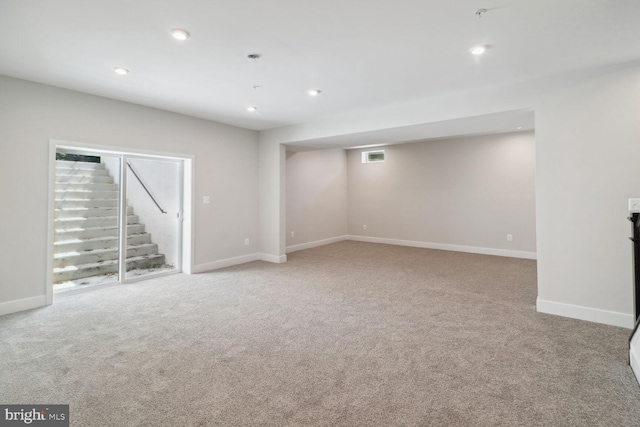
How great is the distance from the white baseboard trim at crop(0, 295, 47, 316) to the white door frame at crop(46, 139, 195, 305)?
0.07 meters

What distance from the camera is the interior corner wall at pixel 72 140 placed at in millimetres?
3535

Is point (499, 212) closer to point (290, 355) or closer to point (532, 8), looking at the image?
point (532, 8)

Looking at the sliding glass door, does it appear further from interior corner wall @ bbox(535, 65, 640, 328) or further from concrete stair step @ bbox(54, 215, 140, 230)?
interior corner wall @ bbox(535, 65, 640, 328)

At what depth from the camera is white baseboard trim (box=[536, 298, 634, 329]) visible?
3113 mm

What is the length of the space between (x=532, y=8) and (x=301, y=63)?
1.94 meters

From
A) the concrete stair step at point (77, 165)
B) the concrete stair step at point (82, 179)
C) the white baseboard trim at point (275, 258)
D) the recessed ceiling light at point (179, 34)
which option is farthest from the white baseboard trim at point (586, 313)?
the concrete stair step at point (77, 165)

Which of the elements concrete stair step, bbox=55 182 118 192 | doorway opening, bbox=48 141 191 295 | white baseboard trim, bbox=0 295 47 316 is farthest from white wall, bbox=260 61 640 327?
white baseboard trim, bbox=0 295 47 316

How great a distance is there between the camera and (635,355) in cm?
227

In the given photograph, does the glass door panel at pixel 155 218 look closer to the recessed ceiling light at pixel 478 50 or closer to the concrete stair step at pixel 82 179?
the concrete stair step at pixel 82 179

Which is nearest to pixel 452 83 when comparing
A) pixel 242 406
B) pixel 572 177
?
pixel 572 177

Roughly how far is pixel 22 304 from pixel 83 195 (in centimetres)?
160

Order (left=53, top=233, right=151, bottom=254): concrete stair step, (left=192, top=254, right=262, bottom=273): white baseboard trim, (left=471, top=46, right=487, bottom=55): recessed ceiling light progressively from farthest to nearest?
(left=192, top=254, right=262, bottom=273): white baseboard trim → (left=53, top=233, right=151, bottom=254): concrete stair step → (left=471, top=46, right=487, bottom=55): recessed ceiling light

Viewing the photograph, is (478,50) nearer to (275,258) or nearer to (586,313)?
(586,313)

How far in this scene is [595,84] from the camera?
10.6 feet
